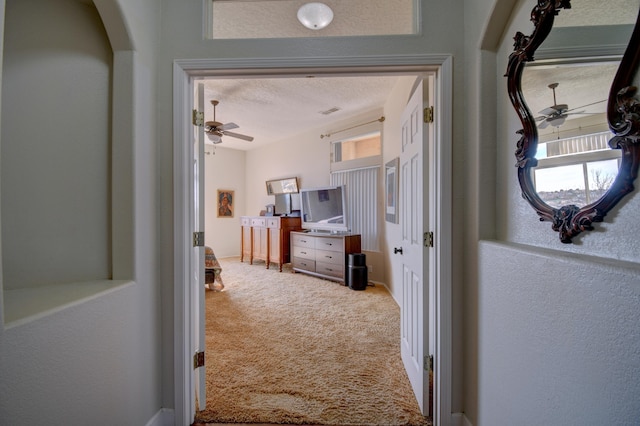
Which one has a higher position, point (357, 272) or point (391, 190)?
point (391, 190)

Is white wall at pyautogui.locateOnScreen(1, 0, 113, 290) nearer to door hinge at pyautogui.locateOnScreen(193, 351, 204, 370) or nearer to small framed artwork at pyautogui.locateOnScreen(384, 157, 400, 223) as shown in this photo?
door hinge at pyautogui.locateOnScreen(193, 351, 204, 370)

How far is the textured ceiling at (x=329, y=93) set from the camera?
0.74 m

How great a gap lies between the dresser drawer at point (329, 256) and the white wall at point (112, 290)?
317cm

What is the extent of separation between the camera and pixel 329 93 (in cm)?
380

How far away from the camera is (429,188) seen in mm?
1551

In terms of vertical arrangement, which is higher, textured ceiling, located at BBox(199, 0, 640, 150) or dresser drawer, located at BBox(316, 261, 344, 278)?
textured ceiling, located at BBox(199, 0, 640, 150)

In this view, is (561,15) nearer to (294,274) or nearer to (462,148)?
(462,148)

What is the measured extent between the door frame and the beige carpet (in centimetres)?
34

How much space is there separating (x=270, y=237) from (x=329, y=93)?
123 inches

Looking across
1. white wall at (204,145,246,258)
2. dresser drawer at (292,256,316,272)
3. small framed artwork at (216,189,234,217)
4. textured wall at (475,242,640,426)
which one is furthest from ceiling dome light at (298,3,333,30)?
small framed artwork at (216,189,234,217)

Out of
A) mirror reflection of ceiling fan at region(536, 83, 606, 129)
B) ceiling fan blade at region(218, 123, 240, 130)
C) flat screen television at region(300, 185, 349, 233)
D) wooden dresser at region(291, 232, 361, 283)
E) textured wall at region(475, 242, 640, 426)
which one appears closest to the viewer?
textured wall at region(475, 242, 640, 426)

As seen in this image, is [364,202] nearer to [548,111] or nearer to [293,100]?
[293,100]

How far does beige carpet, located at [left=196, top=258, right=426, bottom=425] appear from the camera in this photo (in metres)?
1.60

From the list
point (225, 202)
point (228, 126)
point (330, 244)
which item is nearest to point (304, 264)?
point (330, 244)
